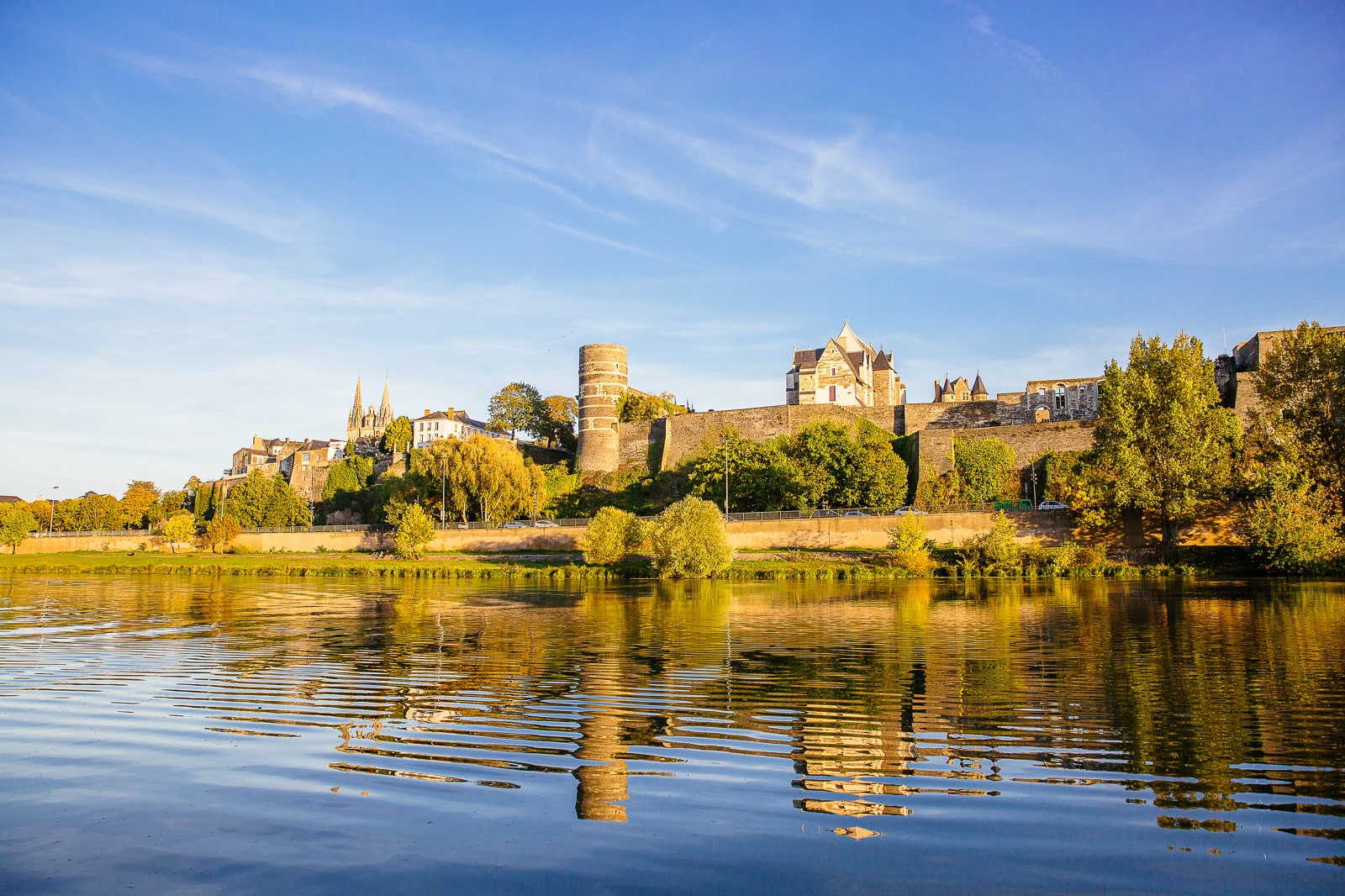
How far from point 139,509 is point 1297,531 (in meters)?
106

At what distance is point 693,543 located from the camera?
45375 mm

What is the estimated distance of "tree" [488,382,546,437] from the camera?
87.9 m

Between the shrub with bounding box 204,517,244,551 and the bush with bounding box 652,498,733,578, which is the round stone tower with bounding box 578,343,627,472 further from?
the shrub with bounding box 204,517,244,551

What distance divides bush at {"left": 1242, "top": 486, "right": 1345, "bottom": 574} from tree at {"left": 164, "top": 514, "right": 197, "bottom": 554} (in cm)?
7630

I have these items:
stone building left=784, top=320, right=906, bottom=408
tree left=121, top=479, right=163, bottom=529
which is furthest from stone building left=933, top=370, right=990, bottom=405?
tree left=121, top=479, right=163, bottom=529

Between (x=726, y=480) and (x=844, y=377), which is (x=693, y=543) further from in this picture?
(x=844, y=377)

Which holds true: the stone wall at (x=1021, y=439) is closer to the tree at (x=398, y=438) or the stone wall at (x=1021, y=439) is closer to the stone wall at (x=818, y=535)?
the stone wall at (x=818, y=535)

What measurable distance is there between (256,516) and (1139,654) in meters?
79.1

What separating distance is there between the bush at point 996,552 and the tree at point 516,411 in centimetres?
5082

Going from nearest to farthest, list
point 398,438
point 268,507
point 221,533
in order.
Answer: point 221,533, point 268,507, point 398,438

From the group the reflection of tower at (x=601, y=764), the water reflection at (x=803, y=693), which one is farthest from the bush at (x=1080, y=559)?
the reflection of tower at (x=601, y=764)

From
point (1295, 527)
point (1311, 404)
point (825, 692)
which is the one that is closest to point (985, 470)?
point (1311, 404)

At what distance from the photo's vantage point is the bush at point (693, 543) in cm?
4541

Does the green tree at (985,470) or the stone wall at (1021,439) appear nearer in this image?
the green tree at (985,470)
